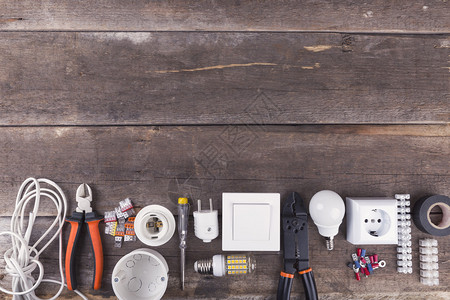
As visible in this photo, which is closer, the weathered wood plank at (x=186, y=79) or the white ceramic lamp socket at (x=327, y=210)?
the white ceramic lamp socket at (x=327, y=210)

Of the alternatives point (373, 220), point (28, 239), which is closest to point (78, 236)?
point (28, 239)

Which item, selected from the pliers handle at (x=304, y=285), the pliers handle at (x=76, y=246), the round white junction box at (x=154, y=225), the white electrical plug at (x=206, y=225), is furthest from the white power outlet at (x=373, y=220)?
the pliers handle at (x=76, y=246)

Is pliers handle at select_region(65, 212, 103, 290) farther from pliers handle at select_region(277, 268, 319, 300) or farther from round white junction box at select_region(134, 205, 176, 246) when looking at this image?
pliers handle at select_region(277, 268, 319, 300)

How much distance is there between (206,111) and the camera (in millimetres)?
906

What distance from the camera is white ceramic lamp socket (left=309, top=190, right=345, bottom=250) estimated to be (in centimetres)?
80

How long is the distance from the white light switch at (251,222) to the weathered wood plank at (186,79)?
9.0 inches

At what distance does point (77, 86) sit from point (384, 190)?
972 millimetres

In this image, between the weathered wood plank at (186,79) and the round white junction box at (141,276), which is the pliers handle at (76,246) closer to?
the round white junction box at (141,276)

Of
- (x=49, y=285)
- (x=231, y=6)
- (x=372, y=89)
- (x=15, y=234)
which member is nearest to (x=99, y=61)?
(x=231, y=6)

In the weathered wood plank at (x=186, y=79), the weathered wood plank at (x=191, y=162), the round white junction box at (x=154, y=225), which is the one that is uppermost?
the weathered wood plank at (x=186, y=79)

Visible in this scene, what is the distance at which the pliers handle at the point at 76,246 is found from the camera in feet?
2.79

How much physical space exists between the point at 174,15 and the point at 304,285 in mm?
863

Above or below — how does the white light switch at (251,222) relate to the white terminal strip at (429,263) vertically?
above

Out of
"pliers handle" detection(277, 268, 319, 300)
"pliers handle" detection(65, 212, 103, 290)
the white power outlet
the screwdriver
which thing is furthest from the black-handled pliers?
"pliers handle" detection(65, 212, 103, 290)
